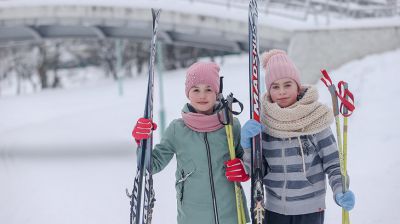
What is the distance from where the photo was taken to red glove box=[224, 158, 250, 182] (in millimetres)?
2789

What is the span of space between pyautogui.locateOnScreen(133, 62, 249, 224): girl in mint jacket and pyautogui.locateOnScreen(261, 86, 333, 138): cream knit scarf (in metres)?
0.35

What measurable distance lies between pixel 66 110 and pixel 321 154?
23.6 meters

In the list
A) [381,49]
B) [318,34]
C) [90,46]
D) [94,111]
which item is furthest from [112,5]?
[90,46]

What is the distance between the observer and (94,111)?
71.9 ft

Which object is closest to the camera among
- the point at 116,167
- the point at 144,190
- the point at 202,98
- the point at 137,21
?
the point at 202,98

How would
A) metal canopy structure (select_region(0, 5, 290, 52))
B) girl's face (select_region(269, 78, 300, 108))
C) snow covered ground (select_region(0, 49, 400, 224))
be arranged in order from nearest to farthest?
girl's face (select_region(269, 78, 300, 108))
snow covered ground (select_region(0, 49, 400, 224))
metal canopy structure (select_region(0, 5, 290, 52))

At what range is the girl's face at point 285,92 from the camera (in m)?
2.85

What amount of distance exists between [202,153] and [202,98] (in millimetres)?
369

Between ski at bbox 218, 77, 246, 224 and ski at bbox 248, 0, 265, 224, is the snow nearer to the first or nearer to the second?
ski at bbox 248, 0, 265, 224

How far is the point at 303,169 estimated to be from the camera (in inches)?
108

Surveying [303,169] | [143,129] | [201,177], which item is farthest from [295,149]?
[143,129]

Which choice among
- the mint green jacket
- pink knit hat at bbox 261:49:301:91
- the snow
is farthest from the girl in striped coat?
the snow

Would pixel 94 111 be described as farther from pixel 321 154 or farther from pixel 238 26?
pixel 321 154

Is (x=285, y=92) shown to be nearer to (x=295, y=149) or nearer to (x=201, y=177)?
(x=295, y=149)
